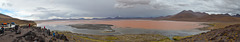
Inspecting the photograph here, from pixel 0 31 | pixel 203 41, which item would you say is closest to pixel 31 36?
pixel 0 31

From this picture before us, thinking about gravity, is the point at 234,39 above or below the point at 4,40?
below

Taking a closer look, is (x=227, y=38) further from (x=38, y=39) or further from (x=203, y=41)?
(x=38, y=39)

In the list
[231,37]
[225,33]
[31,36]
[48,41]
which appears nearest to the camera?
[31,36]

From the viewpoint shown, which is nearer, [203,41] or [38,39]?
[38,39]

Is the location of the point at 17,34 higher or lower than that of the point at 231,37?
higher

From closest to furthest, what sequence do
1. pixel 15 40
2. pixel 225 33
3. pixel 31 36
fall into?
pixel 15 40 < pixel 31 36 < pixel 225 33

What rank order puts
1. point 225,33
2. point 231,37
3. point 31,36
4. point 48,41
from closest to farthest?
point 31,36, point 48,41, point 231,37, point 225,33

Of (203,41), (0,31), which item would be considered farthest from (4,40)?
(203,41)

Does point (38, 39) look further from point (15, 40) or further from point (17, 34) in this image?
point (17, 34)

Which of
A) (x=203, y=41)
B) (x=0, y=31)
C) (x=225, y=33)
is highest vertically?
(x=0, y=31)
